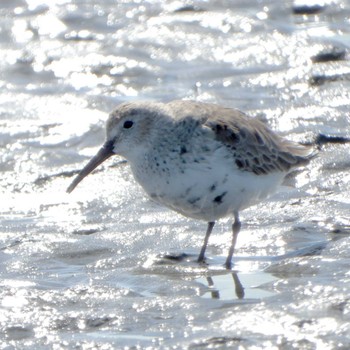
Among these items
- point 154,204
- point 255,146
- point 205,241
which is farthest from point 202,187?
point 154,204

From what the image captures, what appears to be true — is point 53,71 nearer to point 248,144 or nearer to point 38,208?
point 38,208

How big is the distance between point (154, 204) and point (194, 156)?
1819 millimetres

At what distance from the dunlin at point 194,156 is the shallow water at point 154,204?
43 centimetres

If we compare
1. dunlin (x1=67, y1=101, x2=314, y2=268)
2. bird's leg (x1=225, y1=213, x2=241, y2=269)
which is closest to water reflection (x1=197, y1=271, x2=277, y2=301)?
bird's leg (x1=225, y1=213, x2=241, y2=269)

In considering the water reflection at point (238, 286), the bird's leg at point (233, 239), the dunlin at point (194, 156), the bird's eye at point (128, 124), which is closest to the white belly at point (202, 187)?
the dunlin at point (194, 156)

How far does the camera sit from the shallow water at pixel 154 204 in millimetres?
6480

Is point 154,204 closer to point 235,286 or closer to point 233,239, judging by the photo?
point 233,239

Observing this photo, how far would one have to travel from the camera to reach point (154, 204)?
9914 millimetres

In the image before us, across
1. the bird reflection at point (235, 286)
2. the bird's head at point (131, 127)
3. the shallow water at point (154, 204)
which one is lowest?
the bird reflection at point (235, 286)

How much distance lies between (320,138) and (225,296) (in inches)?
169

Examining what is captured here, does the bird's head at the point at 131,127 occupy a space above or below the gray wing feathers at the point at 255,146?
above

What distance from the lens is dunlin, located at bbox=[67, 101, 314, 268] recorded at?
8195 mm

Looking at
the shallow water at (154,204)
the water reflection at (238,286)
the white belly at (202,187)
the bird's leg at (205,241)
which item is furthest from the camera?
the bird's leg at (205,241)

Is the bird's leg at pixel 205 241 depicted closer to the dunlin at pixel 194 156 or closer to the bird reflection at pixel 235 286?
the dunlin at pixel 194 156
